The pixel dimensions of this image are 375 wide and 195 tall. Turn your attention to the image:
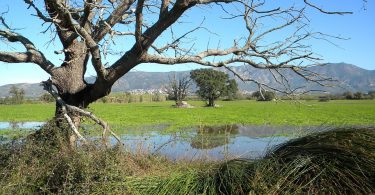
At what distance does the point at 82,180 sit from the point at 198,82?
69824mm

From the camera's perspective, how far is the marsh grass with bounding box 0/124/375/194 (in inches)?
190

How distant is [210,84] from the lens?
242 ft

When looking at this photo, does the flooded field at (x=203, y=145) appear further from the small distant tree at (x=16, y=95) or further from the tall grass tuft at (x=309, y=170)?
the small distant tree at (x=16, y=95)

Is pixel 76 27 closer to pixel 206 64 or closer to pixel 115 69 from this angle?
pixel 115 69

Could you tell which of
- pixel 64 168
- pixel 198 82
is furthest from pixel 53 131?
pixel 198 82

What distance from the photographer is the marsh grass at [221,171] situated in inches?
190

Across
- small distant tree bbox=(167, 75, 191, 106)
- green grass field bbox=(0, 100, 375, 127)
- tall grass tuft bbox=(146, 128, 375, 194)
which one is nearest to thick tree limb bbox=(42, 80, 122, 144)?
tall grass tuft bbox=(146, 128, 375, 194)

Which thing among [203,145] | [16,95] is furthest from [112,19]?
[16,95]

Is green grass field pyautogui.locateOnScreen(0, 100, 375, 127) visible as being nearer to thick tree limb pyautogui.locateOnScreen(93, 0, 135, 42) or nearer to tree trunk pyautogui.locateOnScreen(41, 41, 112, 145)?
tree trunk pyautogui.locateOnScreen(41, 41, 112, 145)

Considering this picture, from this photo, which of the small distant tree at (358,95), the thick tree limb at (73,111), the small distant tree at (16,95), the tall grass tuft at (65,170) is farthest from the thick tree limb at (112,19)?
the small distant tree at (358,95)

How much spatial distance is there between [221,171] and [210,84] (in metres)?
68.1

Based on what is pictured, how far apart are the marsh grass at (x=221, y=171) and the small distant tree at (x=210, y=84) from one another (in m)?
64.1

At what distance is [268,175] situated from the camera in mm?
5148

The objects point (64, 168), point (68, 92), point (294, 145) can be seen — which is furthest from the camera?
point (68, 92)
